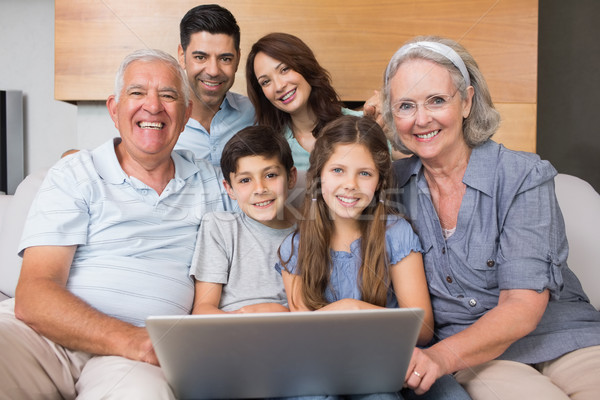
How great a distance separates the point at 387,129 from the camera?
153cm

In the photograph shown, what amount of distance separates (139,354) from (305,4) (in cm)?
188

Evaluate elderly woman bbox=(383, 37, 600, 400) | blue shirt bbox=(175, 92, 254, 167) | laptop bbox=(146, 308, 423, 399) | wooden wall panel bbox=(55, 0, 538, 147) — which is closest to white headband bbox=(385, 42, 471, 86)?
elderly woman bbox=(383, 37, 600, 400)

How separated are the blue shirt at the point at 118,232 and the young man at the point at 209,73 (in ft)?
1.60

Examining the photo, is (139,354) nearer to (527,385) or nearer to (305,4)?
(527,385)

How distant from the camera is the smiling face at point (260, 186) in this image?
1.43 m

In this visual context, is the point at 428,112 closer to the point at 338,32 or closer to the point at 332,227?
the point at 332,227

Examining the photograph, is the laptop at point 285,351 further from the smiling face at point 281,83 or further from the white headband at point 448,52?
the smiling face at point 281,83

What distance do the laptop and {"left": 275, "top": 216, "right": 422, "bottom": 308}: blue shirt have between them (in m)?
0.38

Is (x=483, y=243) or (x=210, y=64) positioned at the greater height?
(x=210, y=64)

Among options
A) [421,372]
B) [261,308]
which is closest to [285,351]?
[421,372]

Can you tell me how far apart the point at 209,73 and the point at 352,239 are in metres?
0.96

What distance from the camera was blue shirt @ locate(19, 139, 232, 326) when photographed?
1.30m

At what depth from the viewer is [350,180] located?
1.34 meters

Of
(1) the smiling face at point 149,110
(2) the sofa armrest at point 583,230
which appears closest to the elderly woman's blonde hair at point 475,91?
(2) the sofa armrest at point 583,230
